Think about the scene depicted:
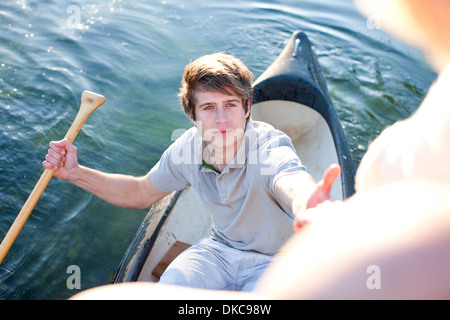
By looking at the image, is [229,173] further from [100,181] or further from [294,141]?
[294,141]

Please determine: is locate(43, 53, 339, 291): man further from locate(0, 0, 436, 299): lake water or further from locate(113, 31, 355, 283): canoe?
locate(0, 0, 436, 299): lake water

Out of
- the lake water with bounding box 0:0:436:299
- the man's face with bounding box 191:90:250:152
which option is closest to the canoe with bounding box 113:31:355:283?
the lake water with bounding box 0:0:436:299

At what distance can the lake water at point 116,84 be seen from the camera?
3811mm

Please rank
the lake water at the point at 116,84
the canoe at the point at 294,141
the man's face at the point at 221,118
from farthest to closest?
the lake water at the point at 116,84
the canoe at the point at 294,141
the man's face at the point at 221,118

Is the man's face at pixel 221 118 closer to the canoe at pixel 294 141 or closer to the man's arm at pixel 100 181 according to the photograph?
the man's arm at pixel 100 181

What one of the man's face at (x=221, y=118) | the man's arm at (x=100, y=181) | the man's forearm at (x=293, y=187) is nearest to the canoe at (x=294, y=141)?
the man's arm at (x=100, y=181)

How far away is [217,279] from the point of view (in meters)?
2.22

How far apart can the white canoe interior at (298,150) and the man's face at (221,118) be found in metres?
1.09

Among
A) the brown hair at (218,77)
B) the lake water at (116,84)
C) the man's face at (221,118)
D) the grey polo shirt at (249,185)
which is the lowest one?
the grey polo shirt at (249,185)

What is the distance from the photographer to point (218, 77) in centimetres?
227

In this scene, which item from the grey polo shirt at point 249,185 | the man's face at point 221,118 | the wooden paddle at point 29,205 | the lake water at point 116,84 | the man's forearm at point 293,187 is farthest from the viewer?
the lake water at point 116,84
